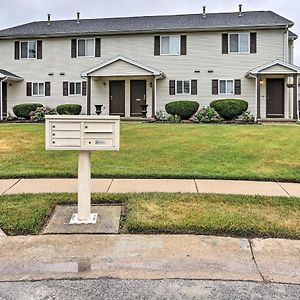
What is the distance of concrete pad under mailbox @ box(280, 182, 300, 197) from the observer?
248 inches

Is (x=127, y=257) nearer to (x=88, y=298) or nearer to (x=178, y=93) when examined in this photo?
(x=88, y=298)

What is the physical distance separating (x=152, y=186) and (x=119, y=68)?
53.7 feet

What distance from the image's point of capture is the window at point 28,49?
2459 centimetres

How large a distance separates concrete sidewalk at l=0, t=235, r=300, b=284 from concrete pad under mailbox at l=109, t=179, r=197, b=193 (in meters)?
2.12

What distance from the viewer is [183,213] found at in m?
5.02

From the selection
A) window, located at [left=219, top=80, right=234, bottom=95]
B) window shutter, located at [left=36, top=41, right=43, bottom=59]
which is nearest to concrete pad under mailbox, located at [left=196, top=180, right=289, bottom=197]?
window, located at [left=219, top=80, right=234, bottom=95]

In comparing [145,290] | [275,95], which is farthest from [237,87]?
Answer: [145,290]

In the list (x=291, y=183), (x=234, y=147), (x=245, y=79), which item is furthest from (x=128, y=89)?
(x=291, y=183)

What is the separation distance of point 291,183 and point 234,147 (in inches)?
139

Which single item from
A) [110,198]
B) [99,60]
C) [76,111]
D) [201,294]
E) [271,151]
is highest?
[99,60]

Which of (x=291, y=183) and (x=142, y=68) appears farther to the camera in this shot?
(x=142, y=68)

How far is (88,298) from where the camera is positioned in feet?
9.67

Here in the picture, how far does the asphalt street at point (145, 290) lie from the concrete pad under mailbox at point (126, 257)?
0.12 m

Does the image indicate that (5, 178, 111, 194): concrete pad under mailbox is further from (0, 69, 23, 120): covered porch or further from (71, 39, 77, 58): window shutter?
(71, 39, 77, 58): window shutter
